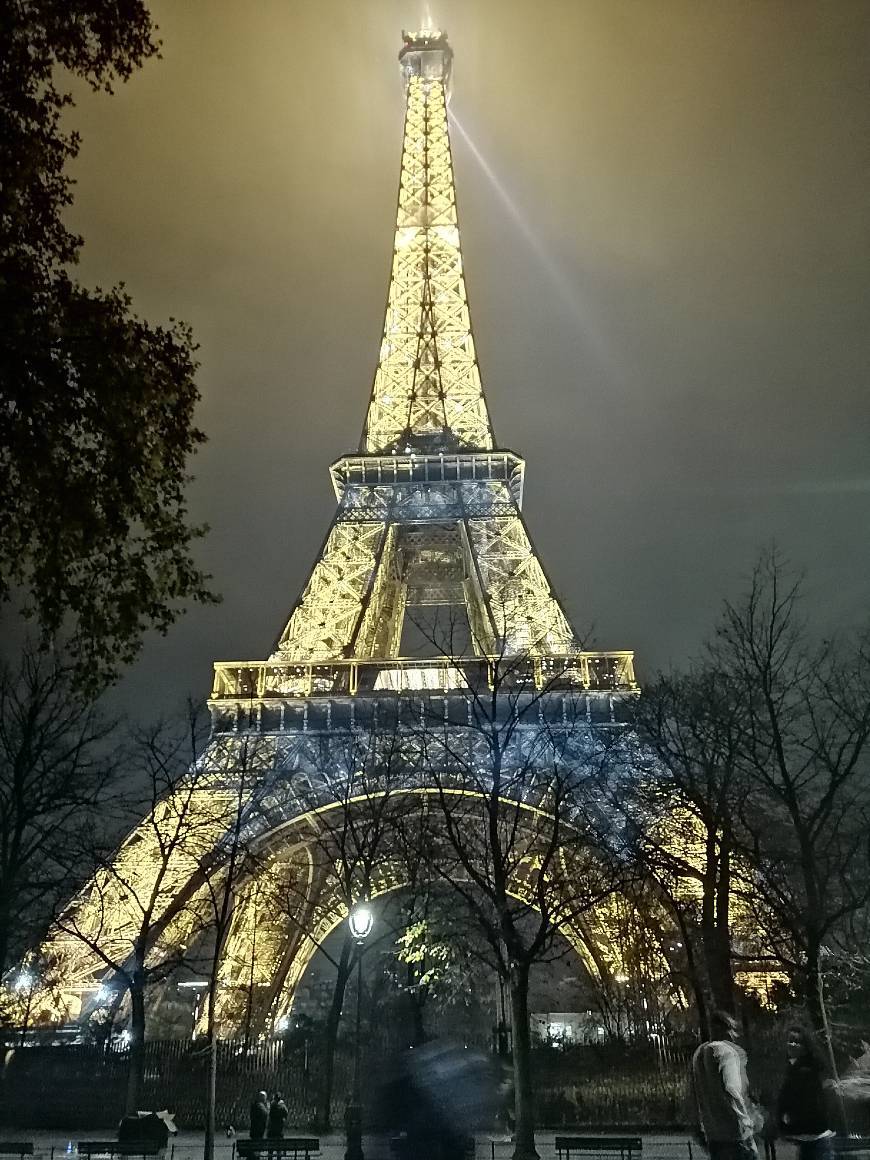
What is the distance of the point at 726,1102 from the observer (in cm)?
614

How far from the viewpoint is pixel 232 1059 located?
17.8 metres

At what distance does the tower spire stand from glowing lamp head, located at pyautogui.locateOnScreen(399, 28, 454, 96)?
5533 mm

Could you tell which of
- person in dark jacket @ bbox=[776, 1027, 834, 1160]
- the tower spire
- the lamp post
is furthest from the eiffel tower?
person in dark jacket @ bbox=[776, 1027, 834, 1160]

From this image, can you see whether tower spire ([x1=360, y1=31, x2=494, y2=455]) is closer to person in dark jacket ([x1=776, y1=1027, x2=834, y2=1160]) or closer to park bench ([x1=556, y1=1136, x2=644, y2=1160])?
park bench ([x1=556, y1=1136, x2=644, y2=1160])

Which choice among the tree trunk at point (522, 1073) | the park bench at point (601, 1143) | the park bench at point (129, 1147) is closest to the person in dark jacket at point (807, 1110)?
the tree trunk at point (522, 1073)

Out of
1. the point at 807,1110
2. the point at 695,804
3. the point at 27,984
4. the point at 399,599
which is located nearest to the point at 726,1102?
the point at 807,1110

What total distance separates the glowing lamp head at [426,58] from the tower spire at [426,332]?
5.53m

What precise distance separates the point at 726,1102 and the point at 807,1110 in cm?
140

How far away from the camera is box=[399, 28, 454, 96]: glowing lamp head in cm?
5400

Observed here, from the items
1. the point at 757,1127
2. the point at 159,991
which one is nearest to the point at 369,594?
the point at 159,991

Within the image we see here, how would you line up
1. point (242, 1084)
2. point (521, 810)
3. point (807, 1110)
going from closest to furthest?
point (807, 1110), point (242, 1084), point (521, 810)

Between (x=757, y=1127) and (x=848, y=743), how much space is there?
9085 mm

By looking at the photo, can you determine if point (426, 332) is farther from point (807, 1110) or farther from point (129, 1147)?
point (807, 1110)

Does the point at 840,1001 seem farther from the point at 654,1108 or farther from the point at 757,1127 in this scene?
the point at 757,1127
